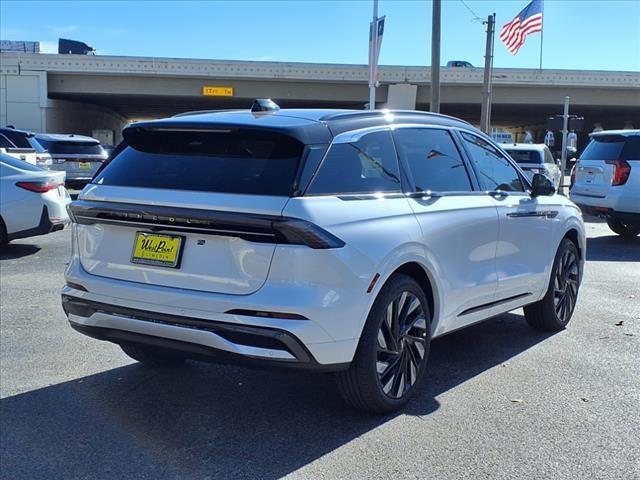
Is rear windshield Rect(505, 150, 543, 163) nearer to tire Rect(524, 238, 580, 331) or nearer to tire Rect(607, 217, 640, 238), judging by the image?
tire Rect(607, 217, 640, 238)

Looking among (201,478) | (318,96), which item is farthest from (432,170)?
(318,96)

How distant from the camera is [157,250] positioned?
3893mm

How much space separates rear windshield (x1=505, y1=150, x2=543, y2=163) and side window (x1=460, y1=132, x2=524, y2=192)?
46.2 ft

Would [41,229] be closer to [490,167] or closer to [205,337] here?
[490,167]

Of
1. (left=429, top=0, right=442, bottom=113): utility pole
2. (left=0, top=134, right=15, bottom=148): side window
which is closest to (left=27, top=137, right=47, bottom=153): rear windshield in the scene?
(left=0, top=134, right=15, bottom=148): side window

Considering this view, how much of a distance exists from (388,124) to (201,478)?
2453 mm

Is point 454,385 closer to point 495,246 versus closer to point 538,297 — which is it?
point 495,246

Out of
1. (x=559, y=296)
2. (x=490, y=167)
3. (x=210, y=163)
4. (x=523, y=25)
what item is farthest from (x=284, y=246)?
(x=523, y=25)

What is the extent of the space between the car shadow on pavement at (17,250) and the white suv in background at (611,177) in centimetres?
939

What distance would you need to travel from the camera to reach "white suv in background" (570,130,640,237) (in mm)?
11906

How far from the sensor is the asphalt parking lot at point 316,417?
3.63 metres

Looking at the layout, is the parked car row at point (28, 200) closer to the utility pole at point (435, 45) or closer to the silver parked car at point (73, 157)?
the silver parked car at point (73, 157)

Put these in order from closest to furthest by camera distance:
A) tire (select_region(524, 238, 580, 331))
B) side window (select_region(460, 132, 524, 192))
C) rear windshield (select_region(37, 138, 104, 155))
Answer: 1. side window (select_region(460, 132, 524, 192))
2. tire (select_region(524, 238, 580, 331))
3. rear windshield (select_region(37, 138, 104, 155))

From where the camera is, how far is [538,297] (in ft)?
19.4
